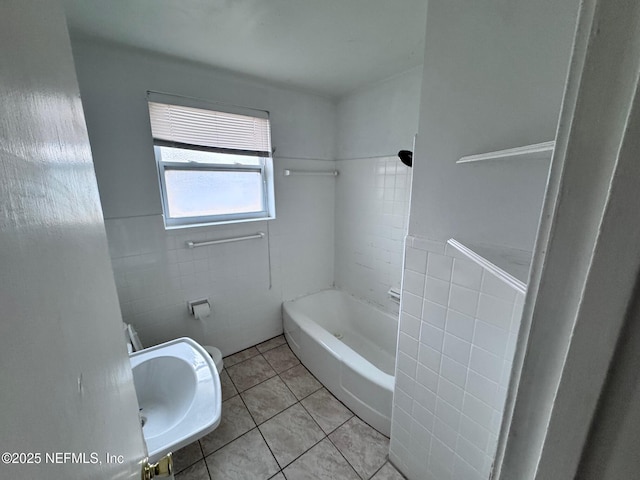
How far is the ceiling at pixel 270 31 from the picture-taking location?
1.15 metres

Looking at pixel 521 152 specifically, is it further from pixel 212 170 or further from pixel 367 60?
pixel 212 170

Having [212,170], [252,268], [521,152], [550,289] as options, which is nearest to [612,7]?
[550,289]

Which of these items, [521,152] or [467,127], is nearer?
[521,152]

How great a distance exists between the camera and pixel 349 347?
2.15 metres

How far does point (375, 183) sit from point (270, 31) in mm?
1306

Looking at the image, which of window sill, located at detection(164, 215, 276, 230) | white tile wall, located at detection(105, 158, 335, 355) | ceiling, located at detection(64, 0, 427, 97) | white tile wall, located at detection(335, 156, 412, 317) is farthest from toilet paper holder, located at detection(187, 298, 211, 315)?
ceiling, located at detection(64, 0, 427, 97)

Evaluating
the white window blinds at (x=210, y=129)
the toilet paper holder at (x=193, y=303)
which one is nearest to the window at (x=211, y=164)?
the white window blinds at (x=210, y=129)

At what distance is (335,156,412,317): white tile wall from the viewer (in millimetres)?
2061

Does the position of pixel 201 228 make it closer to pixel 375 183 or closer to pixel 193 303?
pixel 193 303

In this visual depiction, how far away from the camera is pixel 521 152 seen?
0.56 metres

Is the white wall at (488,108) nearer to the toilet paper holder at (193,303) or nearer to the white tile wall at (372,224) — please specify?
the white tile wall at (372,224)

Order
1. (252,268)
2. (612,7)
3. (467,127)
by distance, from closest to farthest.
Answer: (612,7)
(467,127)
(252,268)

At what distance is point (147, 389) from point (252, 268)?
3.67 ft

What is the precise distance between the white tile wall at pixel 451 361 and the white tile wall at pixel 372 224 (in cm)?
98
